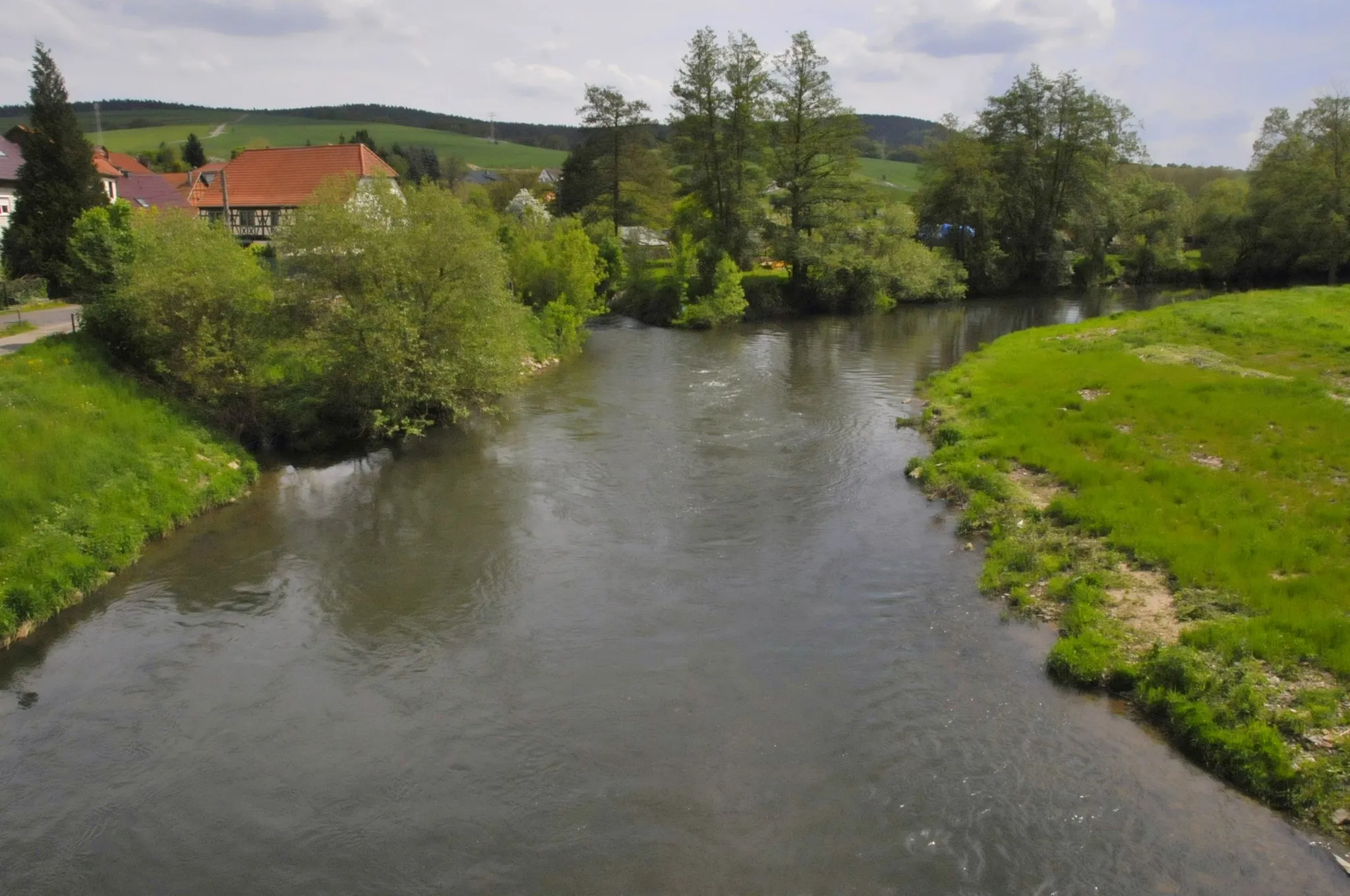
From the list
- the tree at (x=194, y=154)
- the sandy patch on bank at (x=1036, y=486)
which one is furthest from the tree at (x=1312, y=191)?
the tree at (x=194, y=154)

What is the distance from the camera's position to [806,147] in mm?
48219

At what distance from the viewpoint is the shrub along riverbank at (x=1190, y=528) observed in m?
9.73

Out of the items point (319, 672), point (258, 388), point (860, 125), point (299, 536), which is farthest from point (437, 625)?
point (860, 125)

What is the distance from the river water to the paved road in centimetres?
895

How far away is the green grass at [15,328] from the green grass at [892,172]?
319ft

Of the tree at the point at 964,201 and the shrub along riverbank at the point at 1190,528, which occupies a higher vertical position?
the tree at the point at 964,201

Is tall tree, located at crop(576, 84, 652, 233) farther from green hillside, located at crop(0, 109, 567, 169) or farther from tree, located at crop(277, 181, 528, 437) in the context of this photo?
green hillside, located at crop(0, 109, 567, 169)

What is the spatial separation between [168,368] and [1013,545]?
63.5ft

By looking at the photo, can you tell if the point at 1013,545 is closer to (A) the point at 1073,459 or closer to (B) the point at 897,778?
(A) the point at 1073,459

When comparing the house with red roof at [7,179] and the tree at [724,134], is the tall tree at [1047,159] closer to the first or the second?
the tree at [724,134]

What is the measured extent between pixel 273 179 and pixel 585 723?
60.8 meters

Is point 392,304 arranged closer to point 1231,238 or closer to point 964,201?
point 964,201

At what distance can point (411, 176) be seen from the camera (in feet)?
359

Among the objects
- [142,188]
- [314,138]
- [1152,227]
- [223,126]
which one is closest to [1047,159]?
[1152,227]
